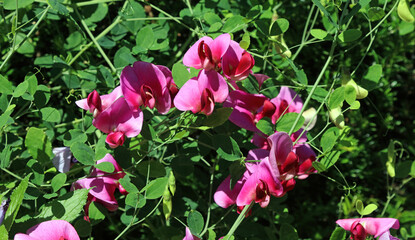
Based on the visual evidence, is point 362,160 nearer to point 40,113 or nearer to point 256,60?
point 256,60

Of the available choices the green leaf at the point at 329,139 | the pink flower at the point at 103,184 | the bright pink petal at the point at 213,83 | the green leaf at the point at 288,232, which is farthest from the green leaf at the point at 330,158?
the pink flower at the point at 103,184

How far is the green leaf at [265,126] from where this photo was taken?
0.84 m

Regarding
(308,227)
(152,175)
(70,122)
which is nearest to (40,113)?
(70,122)

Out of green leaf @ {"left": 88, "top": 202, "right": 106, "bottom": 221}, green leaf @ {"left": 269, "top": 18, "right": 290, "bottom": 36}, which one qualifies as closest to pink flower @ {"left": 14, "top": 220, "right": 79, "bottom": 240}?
green leaf @ {"left": 88, "top": 202, "right": 106, "bottom": 221}

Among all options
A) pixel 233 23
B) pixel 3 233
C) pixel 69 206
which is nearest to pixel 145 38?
pixel 233 23

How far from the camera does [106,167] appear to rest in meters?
0.81

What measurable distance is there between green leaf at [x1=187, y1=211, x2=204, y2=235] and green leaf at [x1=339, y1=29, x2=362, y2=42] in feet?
1.25

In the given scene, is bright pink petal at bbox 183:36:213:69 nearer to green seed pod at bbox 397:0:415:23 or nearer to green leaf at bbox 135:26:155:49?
green leaf at bbox 135:26:155:49

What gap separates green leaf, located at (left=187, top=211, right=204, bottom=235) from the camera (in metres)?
0.84

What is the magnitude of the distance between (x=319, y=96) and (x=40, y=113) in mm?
505

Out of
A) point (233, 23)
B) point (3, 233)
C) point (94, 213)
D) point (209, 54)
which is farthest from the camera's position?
point (233, 23)

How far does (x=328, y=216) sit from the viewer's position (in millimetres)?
1456

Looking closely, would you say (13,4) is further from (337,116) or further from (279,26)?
(337,116)

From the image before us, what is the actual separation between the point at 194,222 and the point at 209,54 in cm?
28
